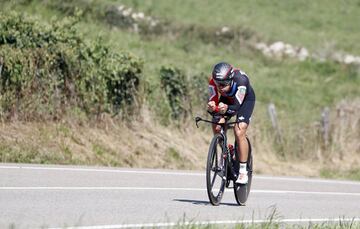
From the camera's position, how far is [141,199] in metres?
13.1

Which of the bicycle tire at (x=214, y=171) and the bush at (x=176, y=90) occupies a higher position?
the bicycle tire at (x=214, y=171)

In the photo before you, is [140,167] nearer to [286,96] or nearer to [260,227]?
[260,227]

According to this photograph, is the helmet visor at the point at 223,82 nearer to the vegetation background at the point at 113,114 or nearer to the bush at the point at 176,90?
the vegetation background at the point at 113,114

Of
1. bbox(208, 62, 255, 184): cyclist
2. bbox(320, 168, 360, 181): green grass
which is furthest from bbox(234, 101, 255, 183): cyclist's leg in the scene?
bbox(320, 168, 360, 181): green grass

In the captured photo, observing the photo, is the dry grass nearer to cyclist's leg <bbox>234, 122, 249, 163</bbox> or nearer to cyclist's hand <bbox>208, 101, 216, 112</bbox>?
cyclist's leg <bbox>234, 122, 249, 163</bbox>

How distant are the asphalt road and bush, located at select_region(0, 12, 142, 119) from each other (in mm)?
2670

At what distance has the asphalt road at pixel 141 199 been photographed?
10727 millimetres

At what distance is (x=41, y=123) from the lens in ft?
62.2

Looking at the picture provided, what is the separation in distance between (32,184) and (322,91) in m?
25.8

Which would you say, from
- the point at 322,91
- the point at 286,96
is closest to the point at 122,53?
the point at 286,96

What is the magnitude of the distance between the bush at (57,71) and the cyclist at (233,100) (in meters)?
6.56

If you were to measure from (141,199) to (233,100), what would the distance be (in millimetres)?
1707

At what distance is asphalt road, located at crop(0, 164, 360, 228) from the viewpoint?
35.2 ft

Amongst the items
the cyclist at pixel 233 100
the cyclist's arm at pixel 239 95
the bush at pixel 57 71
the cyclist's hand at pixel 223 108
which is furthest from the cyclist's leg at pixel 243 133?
the bush at pixel 57 71
